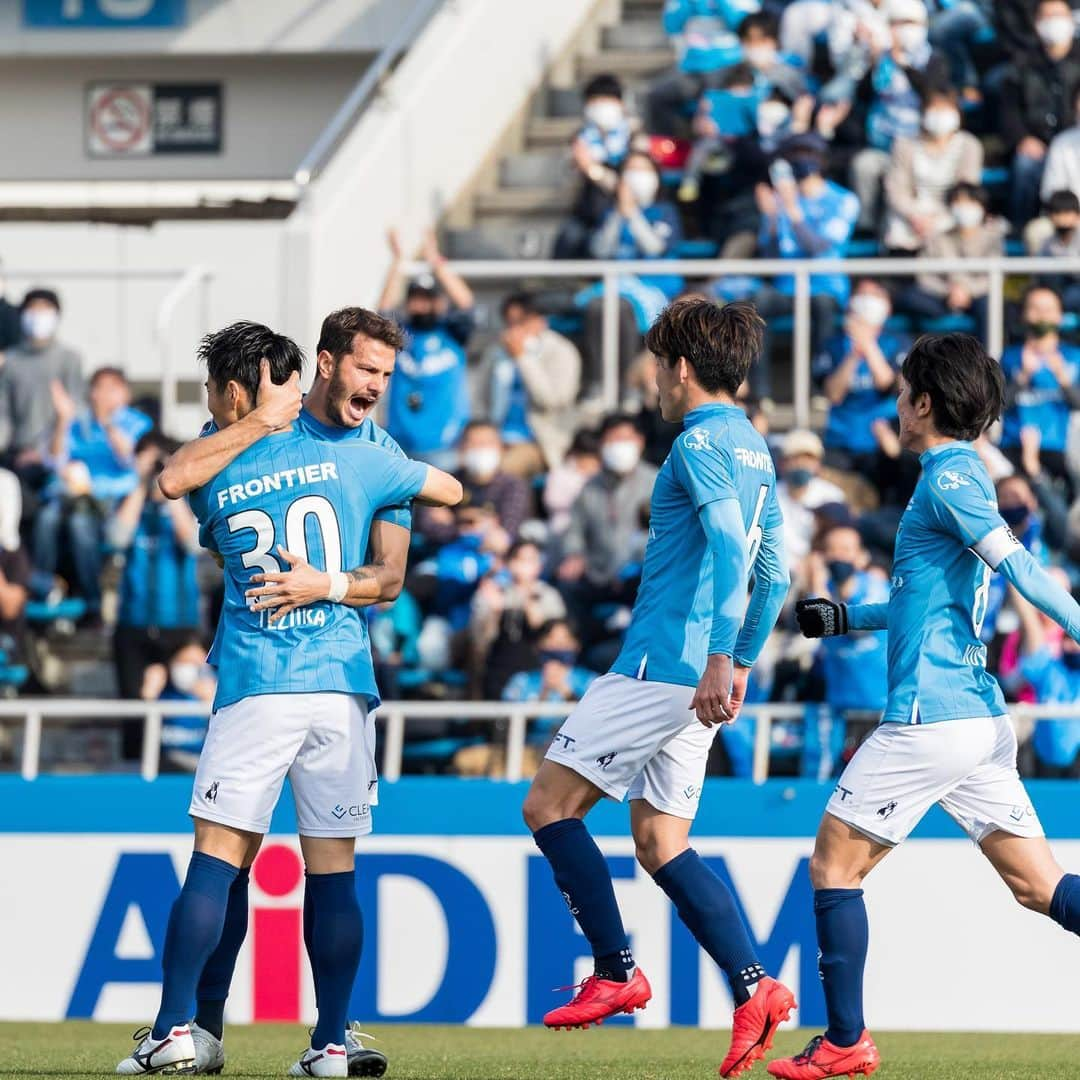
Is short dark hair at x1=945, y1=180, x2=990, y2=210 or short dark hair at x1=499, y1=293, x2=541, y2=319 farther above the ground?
short dark hair at x1=945, y1=180, x2=990, y2=210

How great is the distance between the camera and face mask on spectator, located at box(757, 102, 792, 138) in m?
14.0

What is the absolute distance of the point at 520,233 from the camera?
49.5 feet

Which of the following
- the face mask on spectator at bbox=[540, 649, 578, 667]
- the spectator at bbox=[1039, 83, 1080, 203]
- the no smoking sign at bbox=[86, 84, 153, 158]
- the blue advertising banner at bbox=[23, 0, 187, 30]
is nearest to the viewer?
the face mask on spectator at bbox=[540, 649, 578, 667]

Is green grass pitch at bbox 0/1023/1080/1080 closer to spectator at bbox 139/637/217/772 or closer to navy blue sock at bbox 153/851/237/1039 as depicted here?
navy blue sock at bbox 153/851/237/1039

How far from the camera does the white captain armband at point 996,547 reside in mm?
5883

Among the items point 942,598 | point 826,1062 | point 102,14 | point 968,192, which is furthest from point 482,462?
point 102,14

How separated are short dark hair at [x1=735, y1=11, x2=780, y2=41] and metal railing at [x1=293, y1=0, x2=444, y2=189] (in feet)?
8.56

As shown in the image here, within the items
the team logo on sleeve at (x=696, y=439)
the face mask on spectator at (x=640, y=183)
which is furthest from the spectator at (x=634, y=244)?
the team logo on sleeve at (x=696, y=439)

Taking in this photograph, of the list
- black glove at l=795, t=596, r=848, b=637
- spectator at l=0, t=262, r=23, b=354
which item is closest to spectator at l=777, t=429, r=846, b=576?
spectator at l=0, t=262, r=23, b=354

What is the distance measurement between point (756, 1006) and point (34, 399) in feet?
26.2

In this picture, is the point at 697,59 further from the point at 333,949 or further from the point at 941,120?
the point at 333,949

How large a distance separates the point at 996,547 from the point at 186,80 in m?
14.1

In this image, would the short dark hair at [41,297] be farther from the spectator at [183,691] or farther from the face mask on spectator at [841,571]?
the face mask on spectator at [841,571]

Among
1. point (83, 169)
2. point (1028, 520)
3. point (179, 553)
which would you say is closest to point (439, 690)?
point (179, 553)
